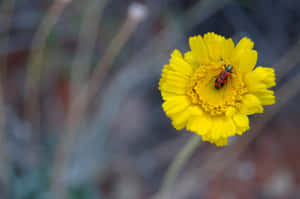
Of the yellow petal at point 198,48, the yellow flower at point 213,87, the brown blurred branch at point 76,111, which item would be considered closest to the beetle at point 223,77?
the yellow flower at point 213,87

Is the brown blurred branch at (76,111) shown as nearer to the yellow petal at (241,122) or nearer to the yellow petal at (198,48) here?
the yellow petal at (198,48)

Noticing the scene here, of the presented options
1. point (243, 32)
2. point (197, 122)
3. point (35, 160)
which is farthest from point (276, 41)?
point (35, 160)

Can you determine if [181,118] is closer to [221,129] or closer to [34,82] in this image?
[221,129]

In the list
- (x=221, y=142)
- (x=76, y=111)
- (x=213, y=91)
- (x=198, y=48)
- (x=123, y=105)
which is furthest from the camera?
(x=123, y=105)

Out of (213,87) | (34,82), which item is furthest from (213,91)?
(34,82)

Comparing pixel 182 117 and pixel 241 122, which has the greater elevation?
pixel 182 117

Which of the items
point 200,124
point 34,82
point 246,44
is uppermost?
point 34,82

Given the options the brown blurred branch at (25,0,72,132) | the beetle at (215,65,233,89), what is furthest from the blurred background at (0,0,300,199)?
the beetle at (215,65,233,89)
